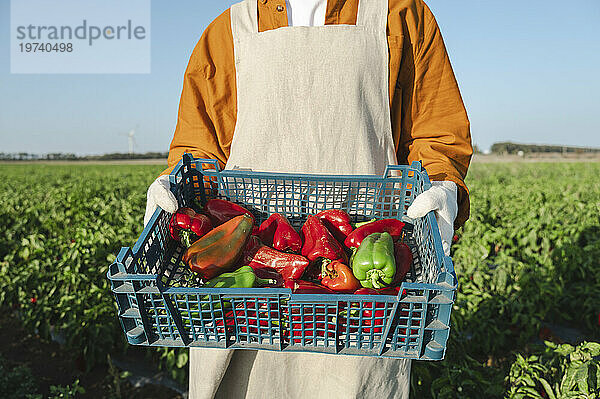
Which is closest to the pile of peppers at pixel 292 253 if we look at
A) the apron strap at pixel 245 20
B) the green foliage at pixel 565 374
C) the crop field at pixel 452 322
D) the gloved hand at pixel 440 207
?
the gloved hand at pixel 440 207

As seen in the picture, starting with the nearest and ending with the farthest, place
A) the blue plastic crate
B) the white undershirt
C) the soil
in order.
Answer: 1. the blue plastic crate
2. the white undershirt
3. the soil

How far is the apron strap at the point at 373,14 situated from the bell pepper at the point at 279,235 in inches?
33.2

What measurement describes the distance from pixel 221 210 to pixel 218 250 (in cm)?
29

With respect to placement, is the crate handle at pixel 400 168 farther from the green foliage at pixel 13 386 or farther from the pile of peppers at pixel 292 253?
the green foliage at pixel 13 386

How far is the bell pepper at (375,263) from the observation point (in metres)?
1.34

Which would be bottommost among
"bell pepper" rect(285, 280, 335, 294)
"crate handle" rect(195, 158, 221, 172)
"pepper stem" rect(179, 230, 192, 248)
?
"bell pepper" rect(285, 280, 335, 294)

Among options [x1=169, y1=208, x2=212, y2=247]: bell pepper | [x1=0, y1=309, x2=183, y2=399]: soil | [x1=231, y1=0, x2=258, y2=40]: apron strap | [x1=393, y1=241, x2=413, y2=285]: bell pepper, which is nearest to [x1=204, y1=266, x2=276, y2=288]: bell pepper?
[x1=169, y1=208, x2=212, y2=247]: bell pepper

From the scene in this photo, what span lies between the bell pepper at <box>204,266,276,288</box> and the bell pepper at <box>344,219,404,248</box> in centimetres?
40

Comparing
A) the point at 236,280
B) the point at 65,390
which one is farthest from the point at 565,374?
the point at 65,390

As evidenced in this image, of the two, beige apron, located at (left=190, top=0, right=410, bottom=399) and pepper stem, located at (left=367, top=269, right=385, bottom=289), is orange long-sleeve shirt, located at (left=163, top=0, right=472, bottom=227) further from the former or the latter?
pepper stem, located at (left=367, top=269, right=385, bottom=289)

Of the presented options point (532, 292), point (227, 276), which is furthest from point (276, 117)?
point (532, 292)

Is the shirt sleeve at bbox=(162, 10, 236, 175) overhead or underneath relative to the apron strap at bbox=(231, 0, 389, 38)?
underneath

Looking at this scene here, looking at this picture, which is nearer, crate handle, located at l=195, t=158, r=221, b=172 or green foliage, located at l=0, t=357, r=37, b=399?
crate handle, located at l=195, t=158, r=221, b=172

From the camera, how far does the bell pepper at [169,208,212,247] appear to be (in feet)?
5.02
